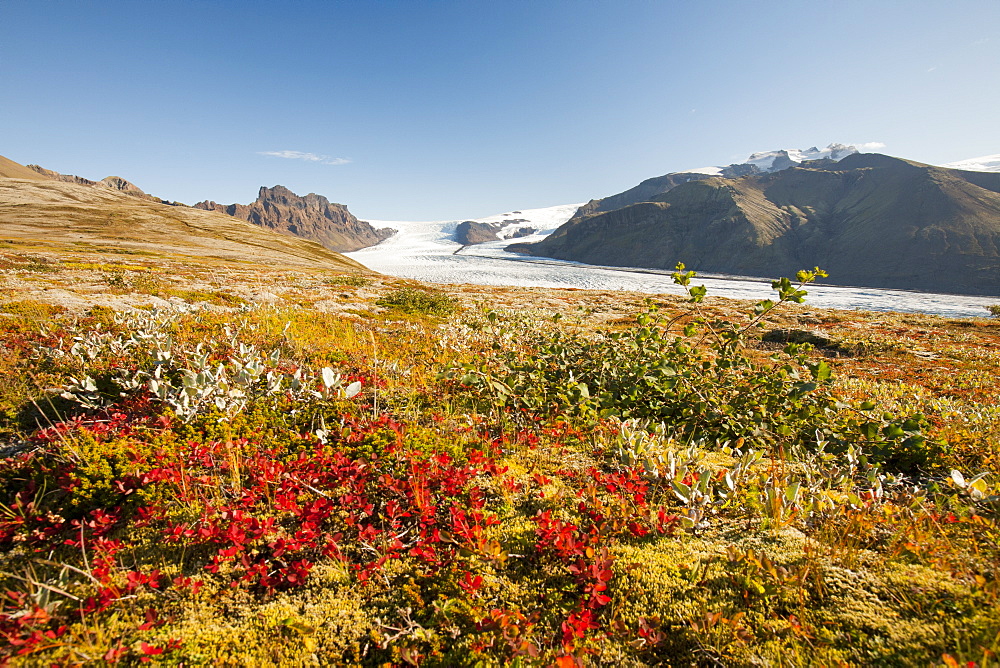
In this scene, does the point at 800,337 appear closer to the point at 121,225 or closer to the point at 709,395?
the point at 709,395

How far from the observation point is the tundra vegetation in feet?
8.30

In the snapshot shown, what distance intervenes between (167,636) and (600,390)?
5577 mm

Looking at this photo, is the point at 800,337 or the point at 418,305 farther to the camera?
the point at 800,337

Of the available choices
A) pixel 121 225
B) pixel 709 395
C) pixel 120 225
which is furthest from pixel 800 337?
pixel 120 225

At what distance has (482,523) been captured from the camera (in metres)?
3.61

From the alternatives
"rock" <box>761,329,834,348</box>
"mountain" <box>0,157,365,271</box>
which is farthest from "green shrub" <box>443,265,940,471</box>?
"mountain" <box>0,157,365,271</box>

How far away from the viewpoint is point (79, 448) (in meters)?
3.89

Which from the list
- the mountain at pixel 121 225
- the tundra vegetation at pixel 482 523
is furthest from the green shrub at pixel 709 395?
the mountain at pixel 121 225

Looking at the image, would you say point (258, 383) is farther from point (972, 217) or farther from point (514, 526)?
point (972, 217)

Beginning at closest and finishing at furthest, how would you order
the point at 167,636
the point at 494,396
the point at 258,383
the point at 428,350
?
the point at 167,636 → the point at 258,383 → the point at 494,396 → the point at 428,350

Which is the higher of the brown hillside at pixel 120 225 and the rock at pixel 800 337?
the brown hillside at pixel 120 225

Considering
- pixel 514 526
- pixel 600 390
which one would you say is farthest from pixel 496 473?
pixel 600 390

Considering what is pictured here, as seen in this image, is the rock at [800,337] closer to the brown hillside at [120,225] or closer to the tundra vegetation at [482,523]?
the tundra vegetation at [482,523]

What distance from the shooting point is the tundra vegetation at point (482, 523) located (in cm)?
253
